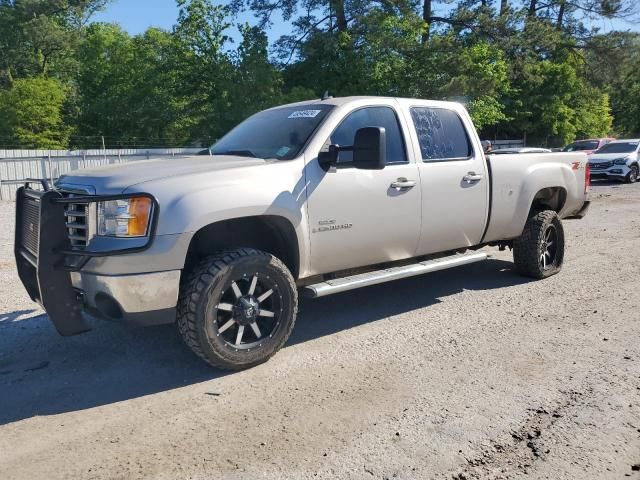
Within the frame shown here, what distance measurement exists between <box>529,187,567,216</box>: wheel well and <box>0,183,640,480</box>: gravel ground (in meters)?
1.38

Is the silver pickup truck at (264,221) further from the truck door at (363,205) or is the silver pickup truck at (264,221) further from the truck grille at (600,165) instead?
the truck grille at (600,165)

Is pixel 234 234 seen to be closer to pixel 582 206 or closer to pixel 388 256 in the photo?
pixel 388 256

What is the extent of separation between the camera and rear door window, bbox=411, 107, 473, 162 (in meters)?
5.33

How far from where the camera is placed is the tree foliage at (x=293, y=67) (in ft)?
90.0

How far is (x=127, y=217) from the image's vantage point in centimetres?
363

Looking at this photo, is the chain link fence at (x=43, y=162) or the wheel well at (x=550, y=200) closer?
the wheel well at (x=550, y=200)

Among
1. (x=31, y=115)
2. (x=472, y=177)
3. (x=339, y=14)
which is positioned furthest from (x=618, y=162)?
(x=31, y=115)

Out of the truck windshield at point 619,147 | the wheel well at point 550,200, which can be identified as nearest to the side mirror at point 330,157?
the wheel well at point 550,200

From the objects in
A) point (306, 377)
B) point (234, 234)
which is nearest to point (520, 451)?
point (306, 377)

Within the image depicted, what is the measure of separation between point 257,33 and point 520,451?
29.2 metres

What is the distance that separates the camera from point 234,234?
4410 millimetres

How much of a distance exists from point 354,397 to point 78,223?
2156 millimetres

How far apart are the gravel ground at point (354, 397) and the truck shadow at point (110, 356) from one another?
0.02 meters

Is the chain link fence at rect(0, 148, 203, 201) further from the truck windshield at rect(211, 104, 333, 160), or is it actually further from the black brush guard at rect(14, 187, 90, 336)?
the black brush guard at rect(14, 187, 90, 336)
